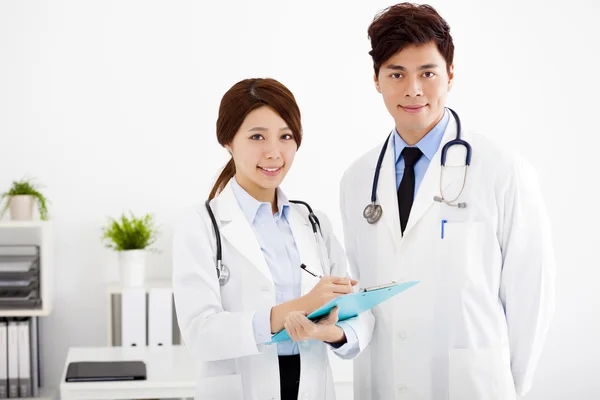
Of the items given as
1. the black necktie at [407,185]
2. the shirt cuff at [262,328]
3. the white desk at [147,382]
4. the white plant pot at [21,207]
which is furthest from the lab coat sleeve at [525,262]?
the white plant pot at [21,207]

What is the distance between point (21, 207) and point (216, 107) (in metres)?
1.06

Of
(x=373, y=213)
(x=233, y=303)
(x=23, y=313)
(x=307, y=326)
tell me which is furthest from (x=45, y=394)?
(x=307, y=326)

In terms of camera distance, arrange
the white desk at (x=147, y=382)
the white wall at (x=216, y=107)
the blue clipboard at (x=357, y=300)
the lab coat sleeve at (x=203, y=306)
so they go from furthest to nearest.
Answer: the white wall at (x=216, y=107) < the white desk at (x=147, y=382) < the lab coat sleeve at (x=203, y=306) < the blue clipboard at (x=357, y=300)

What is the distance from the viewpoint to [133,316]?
11.0ft

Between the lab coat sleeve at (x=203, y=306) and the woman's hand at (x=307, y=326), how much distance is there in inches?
4.0

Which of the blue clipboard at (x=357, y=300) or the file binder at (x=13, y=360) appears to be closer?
the blue clipboard at (x=357, y=300)

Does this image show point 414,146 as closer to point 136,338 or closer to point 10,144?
point 136,338

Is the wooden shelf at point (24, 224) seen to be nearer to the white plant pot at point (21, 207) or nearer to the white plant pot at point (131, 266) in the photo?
the white plant pot at point (21, 207)

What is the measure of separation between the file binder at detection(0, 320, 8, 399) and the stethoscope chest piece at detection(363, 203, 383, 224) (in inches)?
83.8

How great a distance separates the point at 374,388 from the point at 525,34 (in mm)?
2550

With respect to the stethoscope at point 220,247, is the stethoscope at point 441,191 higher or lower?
higher

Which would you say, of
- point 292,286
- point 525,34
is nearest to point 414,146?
point 292,286

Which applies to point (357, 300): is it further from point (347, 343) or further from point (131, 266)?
point (131, 266)

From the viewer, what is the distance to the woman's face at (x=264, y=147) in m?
1.79
